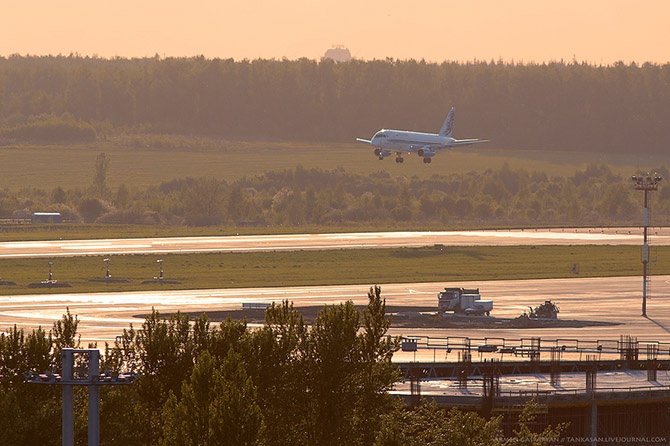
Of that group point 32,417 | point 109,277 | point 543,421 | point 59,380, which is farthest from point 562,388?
Result: point 109,277

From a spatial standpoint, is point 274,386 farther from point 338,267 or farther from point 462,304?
point 338,267

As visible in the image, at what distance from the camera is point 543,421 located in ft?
251

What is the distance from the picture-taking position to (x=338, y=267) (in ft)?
568

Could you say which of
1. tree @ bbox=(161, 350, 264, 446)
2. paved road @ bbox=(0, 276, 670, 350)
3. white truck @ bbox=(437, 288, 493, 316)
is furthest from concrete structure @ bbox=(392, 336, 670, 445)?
white truck @ bbox=(437, 288, 493, 316)

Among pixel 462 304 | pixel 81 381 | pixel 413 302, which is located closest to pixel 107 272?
pixel 413 302

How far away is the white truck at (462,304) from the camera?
414 feet

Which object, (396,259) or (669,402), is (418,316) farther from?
(396,259)

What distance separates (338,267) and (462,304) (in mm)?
47305

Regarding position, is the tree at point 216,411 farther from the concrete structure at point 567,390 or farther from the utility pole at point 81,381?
the concrete structure at point 567,390

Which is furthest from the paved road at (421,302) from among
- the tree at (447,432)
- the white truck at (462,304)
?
the tree at (447,432)

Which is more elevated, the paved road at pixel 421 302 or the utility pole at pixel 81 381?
the utility pole at pixel 81 381

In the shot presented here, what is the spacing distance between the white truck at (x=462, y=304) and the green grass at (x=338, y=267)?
29.5 meters

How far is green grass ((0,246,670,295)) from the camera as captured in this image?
15800 cm

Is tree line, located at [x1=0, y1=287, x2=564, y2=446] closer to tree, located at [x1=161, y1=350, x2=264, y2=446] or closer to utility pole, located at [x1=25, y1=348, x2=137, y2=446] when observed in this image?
tree, located at [x1=161, y1=350, x2=264, y2=446]
